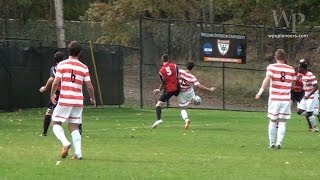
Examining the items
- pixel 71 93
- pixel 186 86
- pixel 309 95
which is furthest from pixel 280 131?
pixel 186 86

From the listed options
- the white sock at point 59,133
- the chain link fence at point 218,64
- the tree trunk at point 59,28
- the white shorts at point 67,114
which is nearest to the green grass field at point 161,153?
the white sock at point 59,133

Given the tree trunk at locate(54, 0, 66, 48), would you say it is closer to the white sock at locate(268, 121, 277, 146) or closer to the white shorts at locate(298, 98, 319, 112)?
the white shorts at locate(298, 98, 319, 112)

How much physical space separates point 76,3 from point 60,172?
5325 cm

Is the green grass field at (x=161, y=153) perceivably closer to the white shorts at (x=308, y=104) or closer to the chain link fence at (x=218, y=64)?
the white shorts at (x=308, y=104)

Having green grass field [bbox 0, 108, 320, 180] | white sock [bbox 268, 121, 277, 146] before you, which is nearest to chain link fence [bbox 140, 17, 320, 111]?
green grass field [bbox 0, 108, 320, 180]

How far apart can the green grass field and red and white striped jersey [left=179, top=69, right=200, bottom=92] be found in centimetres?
123

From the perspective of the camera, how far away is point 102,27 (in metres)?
47.2

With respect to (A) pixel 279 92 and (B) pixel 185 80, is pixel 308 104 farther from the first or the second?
(A) pixel 279 92

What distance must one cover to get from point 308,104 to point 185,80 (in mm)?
3733

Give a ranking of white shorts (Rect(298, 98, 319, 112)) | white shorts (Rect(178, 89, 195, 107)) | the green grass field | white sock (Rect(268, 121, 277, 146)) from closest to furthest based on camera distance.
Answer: the green grass field, white sock (Rect(268, 121, 277, 146)), white shorts (Rect(298, 98, 319, 112)), white shorts (Rect(178, 89, 195, 107))

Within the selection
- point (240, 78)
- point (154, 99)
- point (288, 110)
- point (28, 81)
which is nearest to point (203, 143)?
point (288, 110)

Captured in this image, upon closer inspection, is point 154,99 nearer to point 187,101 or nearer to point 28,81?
point 28,81

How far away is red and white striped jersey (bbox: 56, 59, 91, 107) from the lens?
13.9m

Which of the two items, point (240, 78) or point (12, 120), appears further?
point (240, 78)
